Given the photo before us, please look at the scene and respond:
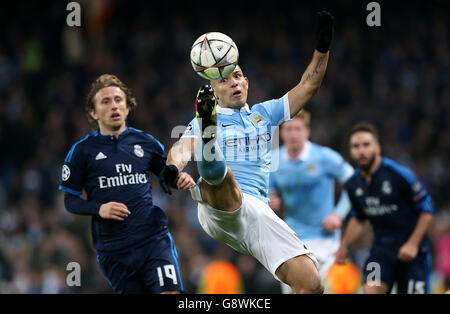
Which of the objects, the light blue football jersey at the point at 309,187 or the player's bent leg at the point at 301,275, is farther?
the light blue football jersey at the point at 309,187

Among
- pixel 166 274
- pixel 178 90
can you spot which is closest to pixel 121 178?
pixel 166 274

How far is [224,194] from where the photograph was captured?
14.7 ft

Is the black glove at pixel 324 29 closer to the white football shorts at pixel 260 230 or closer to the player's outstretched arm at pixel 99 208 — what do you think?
the white football shorts at pixel 260 230

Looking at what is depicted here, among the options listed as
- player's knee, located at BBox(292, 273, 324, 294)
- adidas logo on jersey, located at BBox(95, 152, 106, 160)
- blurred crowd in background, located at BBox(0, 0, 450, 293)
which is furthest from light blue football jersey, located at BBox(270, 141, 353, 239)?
adidas logo on jersey, located at BBox(95, 152, 106, 160)

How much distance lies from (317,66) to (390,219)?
88.5 inches

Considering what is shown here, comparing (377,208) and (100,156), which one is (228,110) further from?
(377,208)

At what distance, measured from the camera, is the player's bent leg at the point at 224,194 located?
4434mm

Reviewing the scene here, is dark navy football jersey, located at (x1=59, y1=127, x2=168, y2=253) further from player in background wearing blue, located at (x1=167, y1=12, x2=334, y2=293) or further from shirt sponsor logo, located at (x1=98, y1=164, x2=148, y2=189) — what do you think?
player in background wearing blue, located at (x1=167, y1=12, x2=334, y2=293)

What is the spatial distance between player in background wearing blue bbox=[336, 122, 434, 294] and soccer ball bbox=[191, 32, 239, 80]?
2285mm

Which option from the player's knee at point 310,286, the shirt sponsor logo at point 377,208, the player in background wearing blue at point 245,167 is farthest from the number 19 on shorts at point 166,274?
the shirt sponsor logo at point 377,208

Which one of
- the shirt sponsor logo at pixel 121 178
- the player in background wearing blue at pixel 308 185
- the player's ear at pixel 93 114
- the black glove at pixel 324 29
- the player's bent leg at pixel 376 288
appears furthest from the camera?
the player in background wearing blue at pixel 308 185

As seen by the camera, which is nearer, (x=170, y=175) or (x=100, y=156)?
(x=170, y=175)

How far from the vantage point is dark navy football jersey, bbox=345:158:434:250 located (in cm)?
628

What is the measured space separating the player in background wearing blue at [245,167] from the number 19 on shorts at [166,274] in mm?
446
